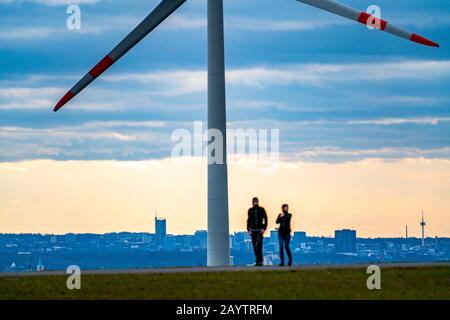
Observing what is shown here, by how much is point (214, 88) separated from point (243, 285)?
2424 centimetres

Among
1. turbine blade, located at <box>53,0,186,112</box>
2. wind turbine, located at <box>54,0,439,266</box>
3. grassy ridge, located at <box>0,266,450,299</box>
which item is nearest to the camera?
grassy ridge, located at <box>0,266,450,299</box>

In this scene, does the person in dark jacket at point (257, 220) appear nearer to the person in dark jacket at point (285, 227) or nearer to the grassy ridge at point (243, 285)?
the person in dark jacket at point (285, 227)

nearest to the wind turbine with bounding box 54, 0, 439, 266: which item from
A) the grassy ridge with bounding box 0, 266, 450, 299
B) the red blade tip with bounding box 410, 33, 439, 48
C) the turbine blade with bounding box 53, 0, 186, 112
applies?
the turbine blade with bounding box 53, 0, 186, 112

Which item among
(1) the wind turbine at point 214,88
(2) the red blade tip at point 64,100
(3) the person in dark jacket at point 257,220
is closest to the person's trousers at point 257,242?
(3) the person in dark jacket at point 257,220

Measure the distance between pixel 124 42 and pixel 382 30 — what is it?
1606cm

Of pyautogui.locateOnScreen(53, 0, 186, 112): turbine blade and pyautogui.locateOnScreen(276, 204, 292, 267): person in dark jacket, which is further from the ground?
pyautogui.locateOnScreen(53, 0, 186, 112): turbine blade

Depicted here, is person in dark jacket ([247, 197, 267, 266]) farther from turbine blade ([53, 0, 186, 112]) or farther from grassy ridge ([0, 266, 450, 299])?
turbine blade ([53, 0, 186, 112])

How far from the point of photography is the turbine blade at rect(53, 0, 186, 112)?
269 ft

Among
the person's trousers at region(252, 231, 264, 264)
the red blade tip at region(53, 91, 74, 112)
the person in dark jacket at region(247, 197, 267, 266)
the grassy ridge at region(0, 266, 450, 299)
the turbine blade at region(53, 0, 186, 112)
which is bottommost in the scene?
the grassy ridge at region(0, 266, 450, 299)

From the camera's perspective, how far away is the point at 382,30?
7406 cm

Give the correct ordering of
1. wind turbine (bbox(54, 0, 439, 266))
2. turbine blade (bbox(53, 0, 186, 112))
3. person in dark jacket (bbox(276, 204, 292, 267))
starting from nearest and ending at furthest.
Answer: person in dark jacket (bbox(276, 204, 292, 267)) → wind turbine (bbox(54, 0, 439, 266)) → turbine blade (bbox(53, 0, 186, 112))

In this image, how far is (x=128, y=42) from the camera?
8194cm
